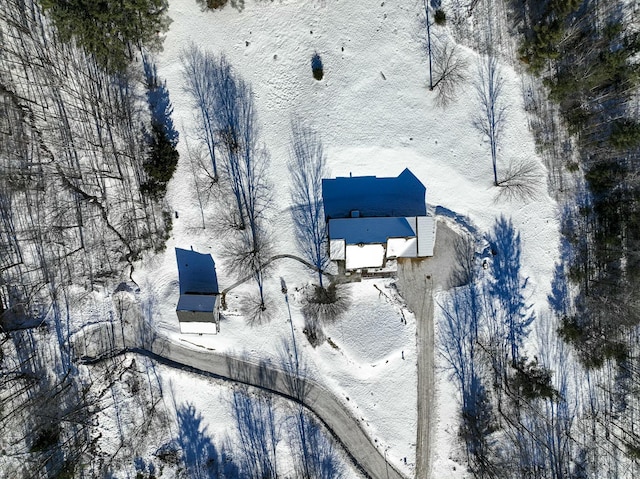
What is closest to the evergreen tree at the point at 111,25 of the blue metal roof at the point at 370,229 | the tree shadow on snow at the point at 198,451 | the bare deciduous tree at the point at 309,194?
the bare deciduous tree at the point at 309,194

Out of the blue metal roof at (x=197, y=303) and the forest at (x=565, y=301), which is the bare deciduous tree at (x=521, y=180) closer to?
the forest at (x=565, y=301)

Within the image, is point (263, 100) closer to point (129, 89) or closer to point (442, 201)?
point (129, 89)

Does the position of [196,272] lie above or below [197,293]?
above

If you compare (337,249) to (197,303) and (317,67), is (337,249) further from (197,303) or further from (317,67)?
(317,67)

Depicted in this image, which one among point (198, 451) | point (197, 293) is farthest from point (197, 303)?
point (198, 451)

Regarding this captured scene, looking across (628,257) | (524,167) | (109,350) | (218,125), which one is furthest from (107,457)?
(628,257)
